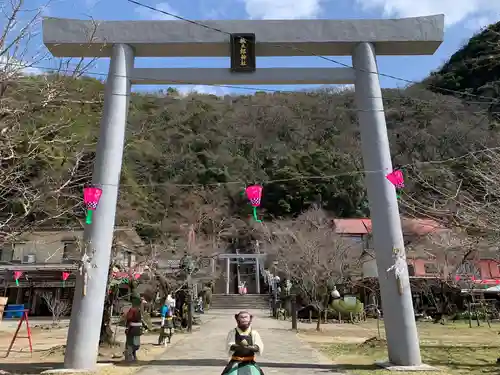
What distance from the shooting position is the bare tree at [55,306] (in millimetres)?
22719

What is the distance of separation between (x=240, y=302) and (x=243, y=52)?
3002cm

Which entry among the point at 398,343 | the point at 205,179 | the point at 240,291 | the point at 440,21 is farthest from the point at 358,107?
the point at 205,179

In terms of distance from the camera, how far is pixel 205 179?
170ft

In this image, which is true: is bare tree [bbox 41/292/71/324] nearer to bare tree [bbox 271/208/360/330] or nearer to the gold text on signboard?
bare tree [bbox 271/208/360/330]

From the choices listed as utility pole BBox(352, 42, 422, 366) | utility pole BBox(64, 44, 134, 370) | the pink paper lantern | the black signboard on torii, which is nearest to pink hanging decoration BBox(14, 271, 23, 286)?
utility pole BBox(64, 44, 134, 370)

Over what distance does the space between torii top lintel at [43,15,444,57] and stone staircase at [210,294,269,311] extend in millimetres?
29107

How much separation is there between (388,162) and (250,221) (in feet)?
128

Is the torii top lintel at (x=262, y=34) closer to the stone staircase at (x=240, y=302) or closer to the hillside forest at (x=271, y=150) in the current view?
the hillside forest at (x=271, y=150)

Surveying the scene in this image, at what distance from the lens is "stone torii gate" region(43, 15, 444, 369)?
891 cm

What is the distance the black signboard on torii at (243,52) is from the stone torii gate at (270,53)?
0.17m

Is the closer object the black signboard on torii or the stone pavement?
the stone pavement

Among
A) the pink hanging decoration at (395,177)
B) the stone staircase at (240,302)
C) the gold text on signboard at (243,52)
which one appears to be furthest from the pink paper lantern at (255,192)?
the stone staircase at (240,302)

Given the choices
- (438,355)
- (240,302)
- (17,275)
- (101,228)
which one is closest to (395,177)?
(438,355)

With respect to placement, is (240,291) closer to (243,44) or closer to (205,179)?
(205,179)
